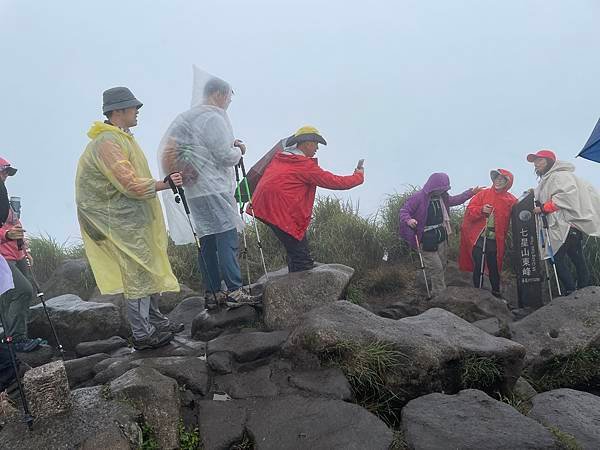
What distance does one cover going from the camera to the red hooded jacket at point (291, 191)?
6.30 metres

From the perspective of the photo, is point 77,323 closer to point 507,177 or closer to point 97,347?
point 97,347

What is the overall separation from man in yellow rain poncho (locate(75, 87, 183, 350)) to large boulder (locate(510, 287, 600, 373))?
470 centimetres

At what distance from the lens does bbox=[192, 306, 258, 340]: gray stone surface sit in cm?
586

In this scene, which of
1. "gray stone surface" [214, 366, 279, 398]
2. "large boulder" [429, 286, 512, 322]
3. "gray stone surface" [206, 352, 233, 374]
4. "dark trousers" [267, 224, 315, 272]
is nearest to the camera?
"gray stone surface" [214, 366, 279, 398]

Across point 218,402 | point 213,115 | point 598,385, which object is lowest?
point 598,385

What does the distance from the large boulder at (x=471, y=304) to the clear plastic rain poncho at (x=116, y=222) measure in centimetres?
Answer: 440

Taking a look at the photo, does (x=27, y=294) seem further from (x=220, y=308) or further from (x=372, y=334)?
(x=372, y=334)

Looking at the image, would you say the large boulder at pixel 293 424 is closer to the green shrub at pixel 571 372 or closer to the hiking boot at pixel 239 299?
the hiking boot at pixel 239 299

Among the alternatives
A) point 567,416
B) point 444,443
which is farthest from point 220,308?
point 567,416

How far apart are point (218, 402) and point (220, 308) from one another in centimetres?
188

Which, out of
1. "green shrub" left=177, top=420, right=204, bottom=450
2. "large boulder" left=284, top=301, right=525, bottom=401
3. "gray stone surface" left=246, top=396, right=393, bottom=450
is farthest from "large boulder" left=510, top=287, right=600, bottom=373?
"green shrub" left=177, top=420, right=204, bottom=450

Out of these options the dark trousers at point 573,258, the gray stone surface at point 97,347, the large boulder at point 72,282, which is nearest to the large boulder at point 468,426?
the gray stone surface at point 97,347

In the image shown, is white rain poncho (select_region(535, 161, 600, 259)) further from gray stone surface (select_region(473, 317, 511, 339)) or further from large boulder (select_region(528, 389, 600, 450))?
large boulder (select_region(528, 389, 600, 450))

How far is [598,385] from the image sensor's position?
6.28 m
